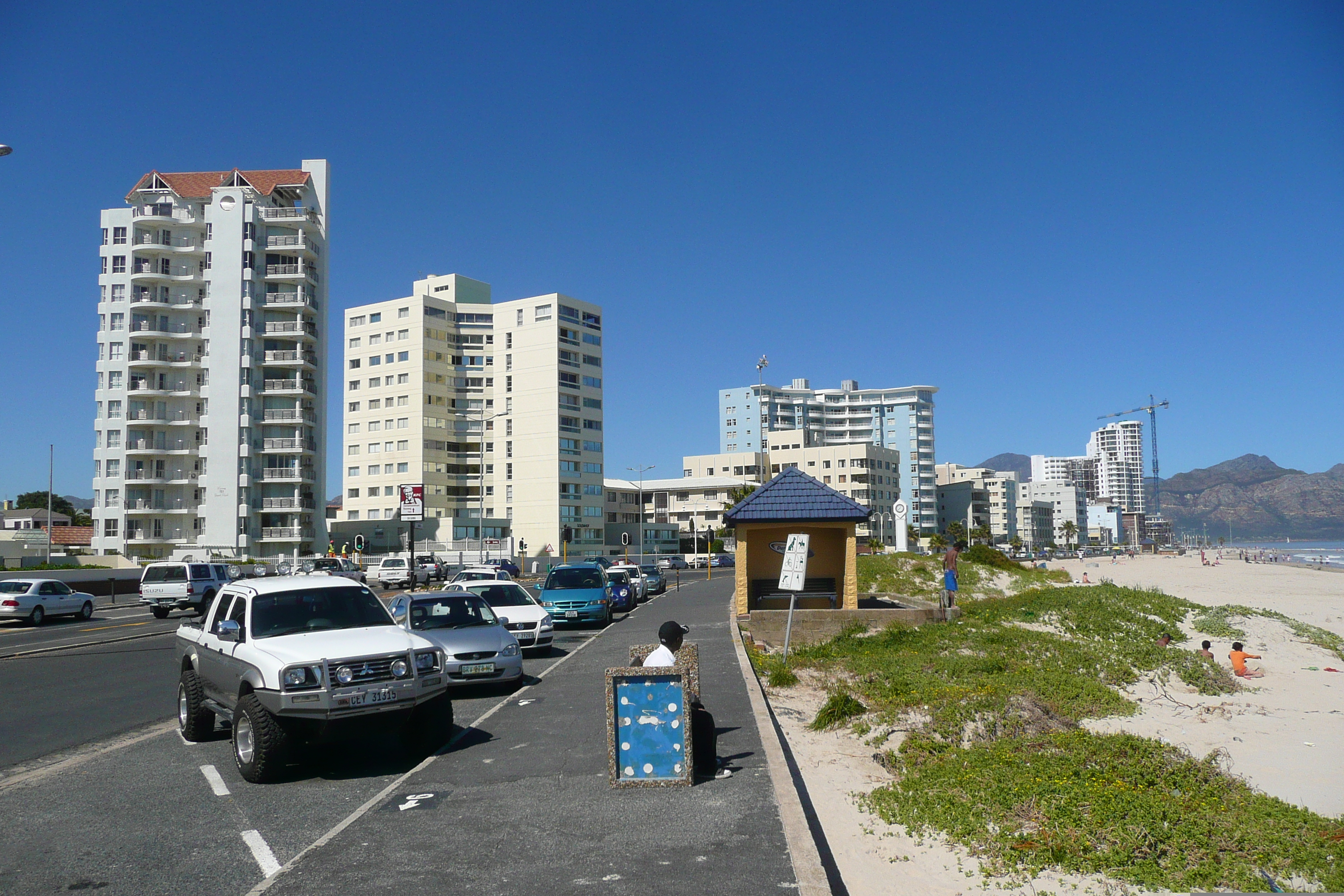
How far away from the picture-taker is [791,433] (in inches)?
5399

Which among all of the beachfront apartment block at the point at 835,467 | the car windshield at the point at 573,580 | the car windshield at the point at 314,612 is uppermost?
the beachfront apartment block at the point at 835,467

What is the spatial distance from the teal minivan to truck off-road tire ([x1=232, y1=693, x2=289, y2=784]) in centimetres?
1559

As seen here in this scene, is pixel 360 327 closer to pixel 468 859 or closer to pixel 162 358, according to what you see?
pixel 162 358

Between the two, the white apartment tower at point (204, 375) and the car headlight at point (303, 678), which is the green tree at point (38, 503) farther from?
the car headlight at point (303, 678)

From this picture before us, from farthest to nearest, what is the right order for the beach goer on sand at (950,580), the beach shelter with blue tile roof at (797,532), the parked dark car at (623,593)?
the parked dark car at (623,593)
the beach goer on sand at (950,580)
the beach shelter with blue tile roof at (797,532)

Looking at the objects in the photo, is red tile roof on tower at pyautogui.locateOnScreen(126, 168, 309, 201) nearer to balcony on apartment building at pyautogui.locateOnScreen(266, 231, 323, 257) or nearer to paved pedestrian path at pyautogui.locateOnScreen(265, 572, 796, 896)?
balcony on apartment building at pyautogui.locateOnScreen(266, 231, 323, 257)

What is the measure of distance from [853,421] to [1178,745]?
15288cm

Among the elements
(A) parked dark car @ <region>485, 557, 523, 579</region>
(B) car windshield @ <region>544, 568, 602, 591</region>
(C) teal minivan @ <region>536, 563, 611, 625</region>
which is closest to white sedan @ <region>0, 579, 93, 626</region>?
(C) teal minivan @ <region>536, 563, 611, 625</region>

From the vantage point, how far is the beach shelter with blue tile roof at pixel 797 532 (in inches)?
859

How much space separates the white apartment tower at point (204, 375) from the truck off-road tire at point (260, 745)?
63363 mm

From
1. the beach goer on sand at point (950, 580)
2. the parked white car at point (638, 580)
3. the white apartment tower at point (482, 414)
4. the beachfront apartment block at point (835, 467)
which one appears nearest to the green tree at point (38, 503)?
the white apartment tower at point (482, 414)

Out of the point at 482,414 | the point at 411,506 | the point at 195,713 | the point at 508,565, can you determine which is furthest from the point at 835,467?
the point at 195,713

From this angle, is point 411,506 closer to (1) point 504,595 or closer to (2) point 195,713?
(1) point 504,595

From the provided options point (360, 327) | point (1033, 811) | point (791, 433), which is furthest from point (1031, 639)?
point (791, 433)
